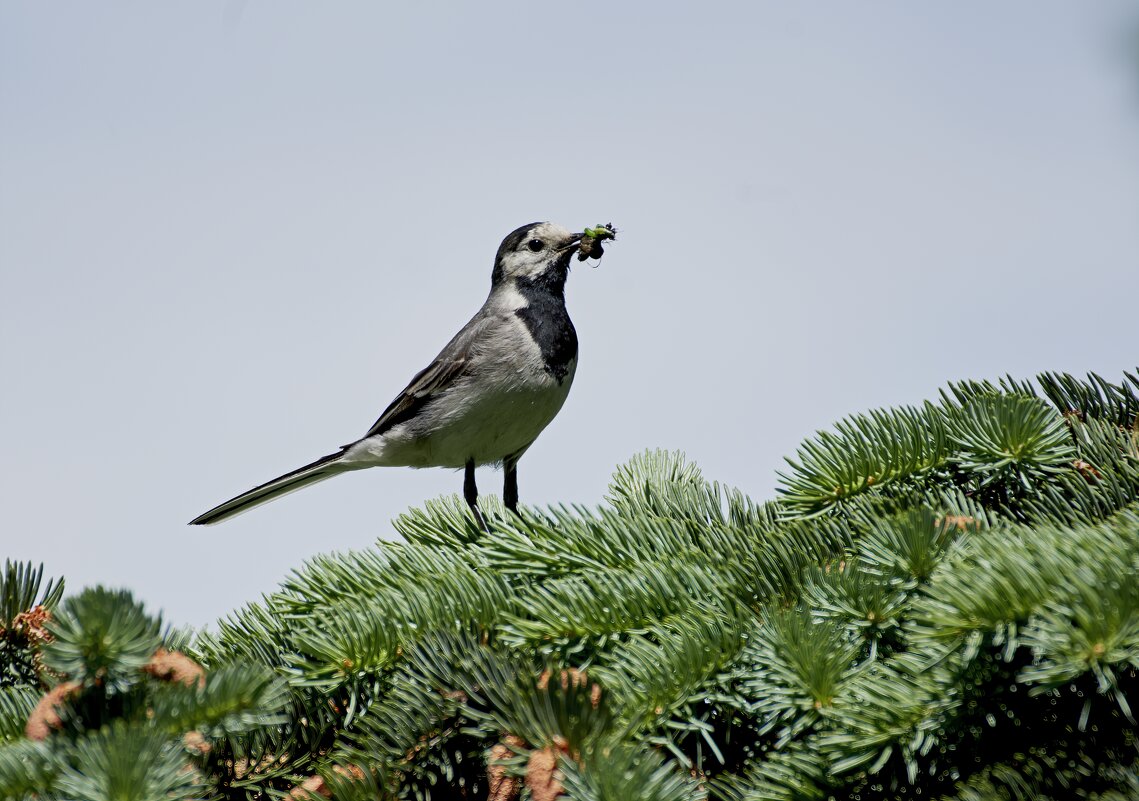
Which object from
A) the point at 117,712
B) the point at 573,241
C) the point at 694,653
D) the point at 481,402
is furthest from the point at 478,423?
the point at 117,712

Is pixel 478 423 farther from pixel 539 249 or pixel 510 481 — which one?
pixel 539 249

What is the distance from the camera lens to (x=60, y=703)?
4.32 ft

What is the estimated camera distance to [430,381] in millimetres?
5453

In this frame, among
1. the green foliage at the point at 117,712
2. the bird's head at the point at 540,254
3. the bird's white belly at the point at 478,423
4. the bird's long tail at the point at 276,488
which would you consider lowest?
the green foliage at the point at 117,712

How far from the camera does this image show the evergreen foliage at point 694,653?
1214mm

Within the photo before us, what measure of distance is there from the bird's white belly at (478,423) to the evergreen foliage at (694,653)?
2920 millimetres

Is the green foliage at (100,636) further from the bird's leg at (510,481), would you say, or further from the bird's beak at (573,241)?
the bird's beak at (573,241)

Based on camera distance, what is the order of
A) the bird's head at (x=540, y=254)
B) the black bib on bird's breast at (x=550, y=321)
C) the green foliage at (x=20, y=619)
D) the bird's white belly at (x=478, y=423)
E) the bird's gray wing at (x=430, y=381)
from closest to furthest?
1. the green foliage at (x=20, y=619)
2. the bird's white belly at (x=478, y=423)
3. the black bib on bird's breast at (x=550, y=321)
4. the bird's gray wing at (x=430, y=381)
5. the bird's head at (x=540, y=254)

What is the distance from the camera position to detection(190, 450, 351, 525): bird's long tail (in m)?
5.14

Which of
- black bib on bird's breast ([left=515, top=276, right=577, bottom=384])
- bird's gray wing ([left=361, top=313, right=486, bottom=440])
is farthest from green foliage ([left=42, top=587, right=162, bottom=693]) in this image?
bird's gray wing ([left=361, top=313, right=486, bottom=440])

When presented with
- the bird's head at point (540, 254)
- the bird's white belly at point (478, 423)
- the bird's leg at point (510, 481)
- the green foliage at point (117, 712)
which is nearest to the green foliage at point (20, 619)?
the green foliage at point (117, 712)

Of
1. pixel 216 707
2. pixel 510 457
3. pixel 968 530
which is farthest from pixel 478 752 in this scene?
pixel 510 457

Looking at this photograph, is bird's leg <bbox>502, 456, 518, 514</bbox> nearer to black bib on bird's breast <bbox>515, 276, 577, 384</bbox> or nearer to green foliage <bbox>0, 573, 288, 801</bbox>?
black bib on bird's breast <bbox>515, 276, 577, 384</bbox>

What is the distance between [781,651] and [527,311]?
433cm
